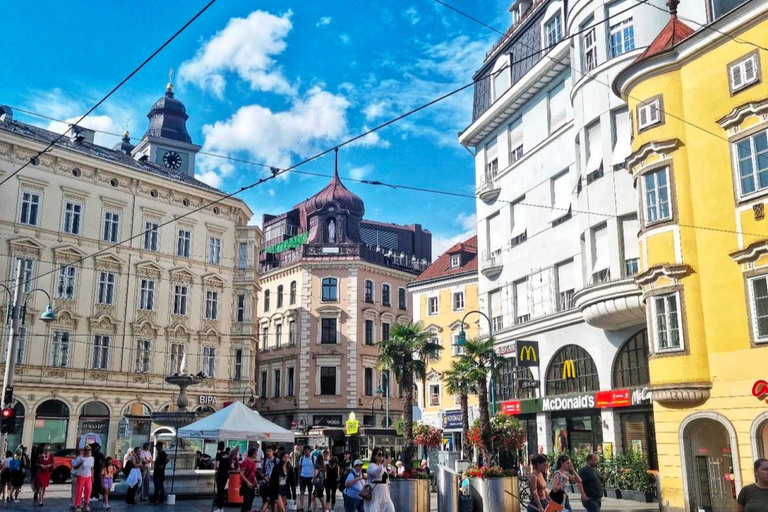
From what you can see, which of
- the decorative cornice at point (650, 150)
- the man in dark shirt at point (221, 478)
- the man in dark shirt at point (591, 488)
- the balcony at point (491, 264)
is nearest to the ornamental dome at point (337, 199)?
the balcony at point (491, 264)

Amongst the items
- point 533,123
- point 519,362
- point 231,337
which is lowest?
point 519,362

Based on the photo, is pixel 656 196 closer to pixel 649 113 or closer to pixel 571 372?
pixel 649 113

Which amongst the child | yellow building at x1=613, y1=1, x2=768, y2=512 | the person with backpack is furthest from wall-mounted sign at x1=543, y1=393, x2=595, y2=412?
the child

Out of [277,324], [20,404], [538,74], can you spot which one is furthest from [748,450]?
[277,324]

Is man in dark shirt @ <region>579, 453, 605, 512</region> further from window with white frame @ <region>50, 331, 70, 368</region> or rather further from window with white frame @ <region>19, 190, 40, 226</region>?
window with white frame @ <region>19, 190, 40, 226</region>

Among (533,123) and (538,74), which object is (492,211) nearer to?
(533,123)

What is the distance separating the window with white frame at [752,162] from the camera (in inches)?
796

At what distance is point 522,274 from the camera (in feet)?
113

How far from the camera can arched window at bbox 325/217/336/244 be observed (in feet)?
214

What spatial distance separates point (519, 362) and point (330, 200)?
37.8 meters

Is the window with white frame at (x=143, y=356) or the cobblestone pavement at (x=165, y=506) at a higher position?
the window with white frame at (x=143, y=356)

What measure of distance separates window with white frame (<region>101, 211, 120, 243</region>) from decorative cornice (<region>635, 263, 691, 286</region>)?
3265 cm

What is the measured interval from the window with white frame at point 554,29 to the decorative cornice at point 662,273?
12.6 metres

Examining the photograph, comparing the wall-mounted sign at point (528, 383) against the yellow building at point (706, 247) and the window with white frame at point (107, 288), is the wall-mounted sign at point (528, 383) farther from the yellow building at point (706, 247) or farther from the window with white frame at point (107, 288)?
the window with white frame at point (107, 288)
